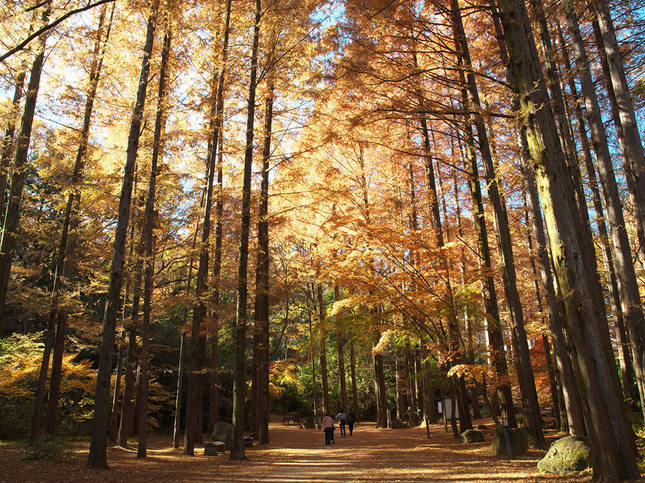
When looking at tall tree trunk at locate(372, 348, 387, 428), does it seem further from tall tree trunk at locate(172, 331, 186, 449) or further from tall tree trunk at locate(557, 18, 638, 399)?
tall tree trunk at locate(557, 18, 638, 399)

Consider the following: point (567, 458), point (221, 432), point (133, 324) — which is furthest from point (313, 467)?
point (221, 432)

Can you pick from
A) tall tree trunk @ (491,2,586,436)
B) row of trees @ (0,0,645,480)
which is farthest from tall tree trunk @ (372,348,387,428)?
tall tree trunk @ (491,2,586,436)

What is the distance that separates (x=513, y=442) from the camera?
27.4 feet

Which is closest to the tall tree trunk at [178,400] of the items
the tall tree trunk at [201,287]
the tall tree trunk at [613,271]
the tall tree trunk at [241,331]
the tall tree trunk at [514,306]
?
the tall tree trunk at [201,287]

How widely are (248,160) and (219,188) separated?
10.5ft

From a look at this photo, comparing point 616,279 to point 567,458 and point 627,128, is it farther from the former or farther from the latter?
point 567,458

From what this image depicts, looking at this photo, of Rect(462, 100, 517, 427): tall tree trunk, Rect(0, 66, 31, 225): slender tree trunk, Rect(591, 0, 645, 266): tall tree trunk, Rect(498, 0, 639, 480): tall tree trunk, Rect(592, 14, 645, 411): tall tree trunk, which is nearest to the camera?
Rect(498, 0, 639, 480): tall tree trunk

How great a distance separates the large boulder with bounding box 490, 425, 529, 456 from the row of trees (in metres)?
0.90

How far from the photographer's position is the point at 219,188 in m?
14.4

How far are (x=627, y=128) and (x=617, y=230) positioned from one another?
1664 mm

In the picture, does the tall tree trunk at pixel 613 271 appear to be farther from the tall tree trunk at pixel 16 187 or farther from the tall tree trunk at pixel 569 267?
the tall tree trunk at pixel 16 187

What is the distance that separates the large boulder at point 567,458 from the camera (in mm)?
6059

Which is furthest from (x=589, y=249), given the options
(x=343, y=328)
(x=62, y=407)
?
(x=62, y=407)

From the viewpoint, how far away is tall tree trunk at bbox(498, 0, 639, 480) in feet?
15.6
